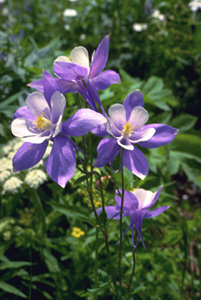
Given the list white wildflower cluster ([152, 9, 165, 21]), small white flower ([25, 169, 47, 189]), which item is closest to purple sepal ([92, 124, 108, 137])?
small white flower ([25, 169, 47, 189])

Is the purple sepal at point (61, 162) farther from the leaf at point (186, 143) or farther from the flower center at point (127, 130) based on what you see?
the leaf at point (186, 143)

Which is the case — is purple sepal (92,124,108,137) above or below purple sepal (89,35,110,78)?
below

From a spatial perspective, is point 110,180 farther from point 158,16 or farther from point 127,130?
point 158,16

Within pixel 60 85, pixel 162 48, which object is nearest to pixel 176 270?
pixel 60 85

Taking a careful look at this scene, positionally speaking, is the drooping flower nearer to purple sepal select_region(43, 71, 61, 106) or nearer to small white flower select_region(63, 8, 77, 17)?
purple sepal select_region(43, 71, 61, 106)

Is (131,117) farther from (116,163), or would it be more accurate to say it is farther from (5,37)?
(5,37)

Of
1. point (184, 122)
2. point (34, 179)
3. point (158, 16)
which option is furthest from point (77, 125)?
point (158, 16)
